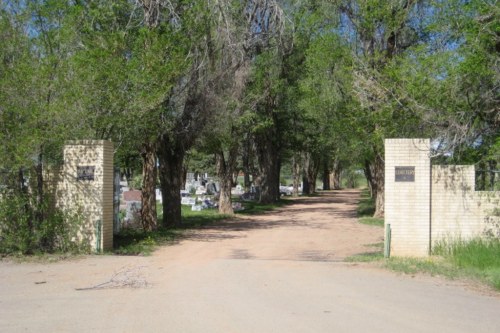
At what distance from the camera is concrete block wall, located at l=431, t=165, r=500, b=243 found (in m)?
13.0

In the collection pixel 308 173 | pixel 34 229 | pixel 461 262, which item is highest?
pixel 308 173

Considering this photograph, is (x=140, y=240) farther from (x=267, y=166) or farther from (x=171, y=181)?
(x=267, y=166)

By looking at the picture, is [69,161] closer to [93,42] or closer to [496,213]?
[93,42]

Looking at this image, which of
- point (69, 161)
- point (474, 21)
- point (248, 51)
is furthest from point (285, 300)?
point (248, 51)

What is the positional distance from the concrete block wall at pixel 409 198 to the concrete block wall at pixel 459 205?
0.73 feet

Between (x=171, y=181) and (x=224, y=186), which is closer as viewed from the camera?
(x=171, y=181)

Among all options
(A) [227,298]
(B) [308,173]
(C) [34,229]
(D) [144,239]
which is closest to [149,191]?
(D) [144,239]

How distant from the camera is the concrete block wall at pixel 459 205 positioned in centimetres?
1300

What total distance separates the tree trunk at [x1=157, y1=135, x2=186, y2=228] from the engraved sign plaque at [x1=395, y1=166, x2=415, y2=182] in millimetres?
10474

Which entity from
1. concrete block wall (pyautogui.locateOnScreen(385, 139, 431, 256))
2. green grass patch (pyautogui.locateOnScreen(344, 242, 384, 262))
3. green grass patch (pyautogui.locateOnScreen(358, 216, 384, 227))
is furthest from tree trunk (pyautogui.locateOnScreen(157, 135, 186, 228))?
concrete block wall (pyautogui.locateOnScreen(385, 139, 431, 256))

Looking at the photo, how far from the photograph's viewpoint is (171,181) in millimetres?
22172

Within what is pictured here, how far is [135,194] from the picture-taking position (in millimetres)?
30984

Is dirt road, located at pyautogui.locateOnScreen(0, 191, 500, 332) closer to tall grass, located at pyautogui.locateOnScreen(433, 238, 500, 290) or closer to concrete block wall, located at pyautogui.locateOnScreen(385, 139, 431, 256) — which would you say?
tall grass, located at pyautogui.locateOnScreen(433, 238, 500, 290)

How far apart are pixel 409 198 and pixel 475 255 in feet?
6.20
